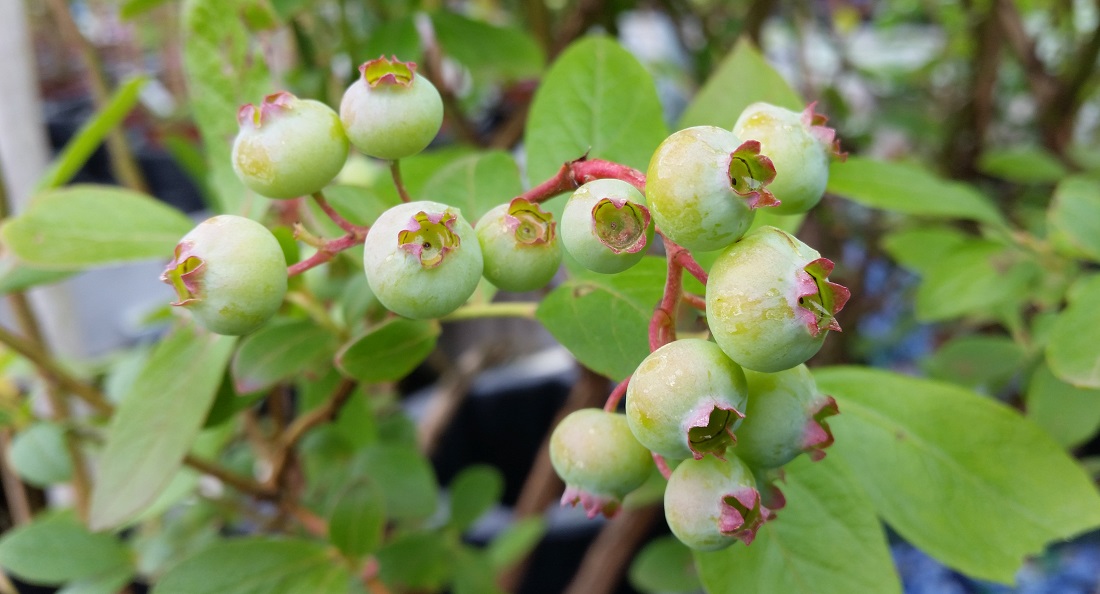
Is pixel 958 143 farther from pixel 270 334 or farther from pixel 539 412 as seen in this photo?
pixel 270 334

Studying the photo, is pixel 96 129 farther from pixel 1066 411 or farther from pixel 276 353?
pixel 1066 411

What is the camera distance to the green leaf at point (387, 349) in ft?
1.40

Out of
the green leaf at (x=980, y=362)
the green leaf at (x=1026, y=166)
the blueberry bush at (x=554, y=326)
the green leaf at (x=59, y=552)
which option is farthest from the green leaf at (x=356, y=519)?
the green leaf at (x=1026, y=166)

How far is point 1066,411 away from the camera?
59cm

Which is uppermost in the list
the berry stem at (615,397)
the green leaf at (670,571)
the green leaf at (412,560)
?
the berry stem at (615,397)

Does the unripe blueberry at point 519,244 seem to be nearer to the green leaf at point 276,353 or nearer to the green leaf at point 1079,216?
the green leaf at point 276,353

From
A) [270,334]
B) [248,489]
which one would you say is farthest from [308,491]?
[270,334]

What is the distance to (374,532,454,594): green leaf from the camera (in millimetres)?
736

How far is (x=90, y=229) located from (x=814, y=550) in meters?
0.55

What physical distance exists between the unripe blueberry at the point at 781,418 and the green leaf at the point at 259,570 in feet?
1.25

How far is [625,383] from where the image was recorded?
0.39 m

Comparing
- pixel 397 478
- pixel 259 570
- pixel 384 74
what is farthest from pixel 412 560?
pixel 384 74

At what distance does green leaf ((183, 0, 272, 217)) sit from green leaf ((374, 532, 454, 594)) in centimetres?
36

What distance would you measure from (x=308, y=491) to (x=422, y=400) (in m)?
0.85
